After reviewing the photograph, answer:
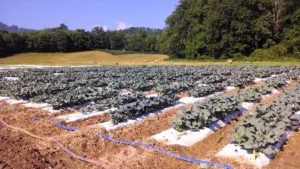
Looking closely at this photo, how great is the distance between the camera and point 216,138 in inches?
323

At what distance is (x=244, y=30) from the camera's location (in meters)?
49.2

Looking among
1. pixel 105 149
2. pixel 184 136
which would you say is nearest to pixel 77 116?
pixel 105 149

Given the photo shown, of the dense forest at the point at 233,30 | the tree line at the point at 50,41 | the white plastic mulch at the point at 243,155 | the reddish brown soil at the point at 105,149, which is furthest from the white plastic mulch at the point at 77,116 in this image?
the tree line at the point at 50,41

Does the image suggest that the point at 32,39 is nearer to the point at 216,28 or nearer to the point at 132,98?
the point at 216,28

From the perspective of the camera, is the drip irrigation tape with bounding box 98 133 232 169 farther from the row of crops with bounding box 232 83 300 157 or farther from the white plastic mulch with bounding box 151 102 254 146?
the row of crops with bounding box 232 83 300 157

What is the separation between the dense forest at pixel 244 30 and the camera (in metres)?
47.2

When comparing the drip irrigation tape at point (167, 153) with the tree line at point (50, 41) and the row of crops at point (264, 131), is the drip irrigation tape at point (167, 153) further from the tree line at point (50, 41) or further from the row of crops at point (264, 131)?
the tree line at point (50, 41)

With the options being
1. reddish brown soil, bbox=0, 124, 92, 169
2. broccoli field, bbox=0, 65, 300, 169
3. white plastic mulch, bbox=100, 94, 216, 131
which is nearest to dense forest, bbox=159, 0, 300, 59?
white plastic mulch, bbox=100, 94, 216, 131

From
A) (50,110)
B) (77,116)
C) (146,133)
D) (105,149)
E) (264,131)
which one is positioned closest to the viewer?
(264,131)

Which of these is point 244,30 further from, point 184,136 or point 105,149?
point 105,149

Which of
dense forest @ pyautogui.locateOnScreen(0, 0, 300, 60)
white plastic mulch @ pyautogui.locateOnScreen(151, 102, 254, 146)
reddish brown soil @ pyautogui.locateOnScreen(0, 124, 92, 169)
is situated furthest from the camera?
dense forest @ pyautogui.locateOnScreen(0, 0, 300, 60)

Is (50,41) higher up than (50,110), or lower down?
higher up

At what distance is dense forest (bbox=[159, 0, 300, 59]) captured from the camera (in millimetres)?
47156

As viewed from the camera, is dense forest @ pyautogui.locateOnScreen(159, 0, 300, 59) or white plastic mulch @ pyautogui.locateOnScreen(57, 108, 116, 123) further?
dense forest @ pyautogui.locateOnScreen(159, 0, 300, 59)
